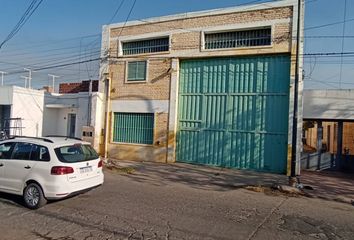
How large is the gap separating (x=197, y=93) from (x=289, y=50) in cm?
470

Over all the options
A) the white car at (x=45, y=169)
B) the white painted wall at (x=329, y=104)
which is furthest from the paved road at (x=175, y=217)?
the white painted wall at (x=329, y=104)

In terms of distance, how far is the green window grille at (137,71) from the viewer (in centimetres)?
1811

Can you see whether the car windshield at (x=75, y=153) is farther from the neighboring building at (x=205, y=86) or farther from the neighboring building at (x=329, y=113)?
the neighboring building at (x=329, y=113)

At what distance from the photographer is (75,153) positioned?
319 inches

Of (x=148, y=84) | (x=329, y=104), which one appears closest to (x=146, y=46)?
(x=148, y=84)

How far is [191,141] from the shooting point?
16.7 m

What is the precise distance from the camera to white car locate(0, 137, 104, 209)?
749 cm

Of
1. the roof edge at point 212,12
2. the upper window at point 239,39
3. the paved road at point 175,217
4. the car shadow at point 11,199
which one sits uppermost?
the roof edge at point 212,12

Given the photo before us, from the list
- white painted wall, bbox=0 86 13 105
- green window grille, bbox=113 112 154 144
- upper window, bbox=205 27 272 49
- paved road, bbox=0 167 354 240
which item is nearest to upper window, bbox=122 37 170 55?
upper window, bbox=205 27 272 49


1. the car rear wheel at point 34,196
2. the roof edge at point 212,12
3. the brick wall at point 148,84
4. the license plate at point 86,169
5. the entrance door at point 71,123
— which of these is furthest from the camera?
the entrance door at point 71,123

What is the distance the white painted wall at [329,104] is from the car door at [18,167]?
46.5ft

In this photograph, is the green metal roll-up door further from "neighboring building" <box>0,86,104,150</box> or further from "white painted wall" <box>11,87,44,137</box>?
"white painted wall" <box>11,87,44,137</box>

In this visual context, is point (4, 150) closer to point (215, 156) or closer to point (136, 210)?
point (136, 210)

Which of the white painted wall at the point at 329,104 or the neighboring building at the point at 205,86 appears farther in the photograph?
the white painted wall at the point at 329,104
